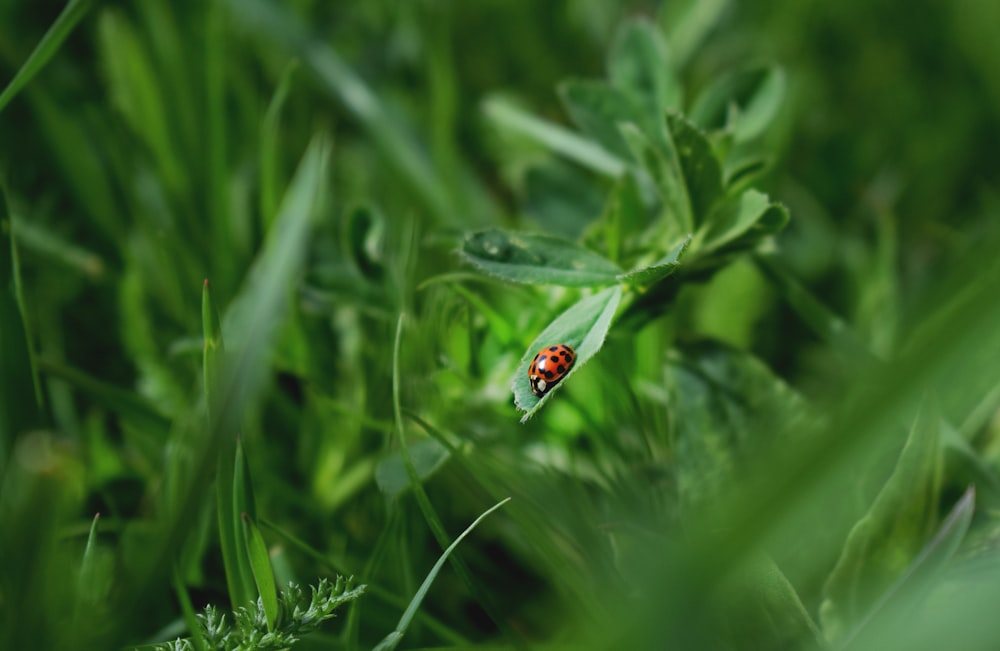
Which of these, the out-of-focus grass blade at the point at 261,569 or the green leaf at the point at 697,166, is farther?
the green leaf at the point at 697,166

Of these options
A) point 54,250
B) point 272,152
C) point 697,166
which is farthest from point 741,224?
point 54,250

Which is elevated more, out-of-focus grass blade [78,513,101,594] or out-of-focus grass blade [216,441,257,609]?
out-of-focus grass blade [78,513,101,594]

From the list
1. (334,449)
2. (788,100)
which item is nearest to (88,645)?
(334,449)

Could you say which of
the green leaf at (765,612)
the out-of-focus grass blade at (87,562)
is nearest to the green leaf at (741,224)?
the green leaf at (765,612)

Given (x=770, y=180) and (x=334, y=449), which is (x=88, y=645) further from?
(x=770, y=180)

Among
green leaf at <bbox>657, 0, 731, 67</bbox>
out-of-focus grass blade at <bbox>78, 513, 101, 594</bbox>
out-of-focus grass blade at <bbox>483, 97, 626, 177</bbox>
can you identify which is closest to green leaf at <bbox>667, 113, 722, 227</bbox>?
out-of-focus grass blade at <bbox>483, 97, 626, 177</bbox>

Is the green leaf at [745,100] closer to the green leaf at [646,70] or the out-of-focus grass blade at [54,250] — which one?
the green leaf at [646,70]

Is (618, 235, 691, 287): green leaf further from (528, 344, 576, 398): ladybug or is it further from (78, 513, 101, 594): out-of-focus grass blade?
(78, 513, 101, 594): out-of-focus grass blade
